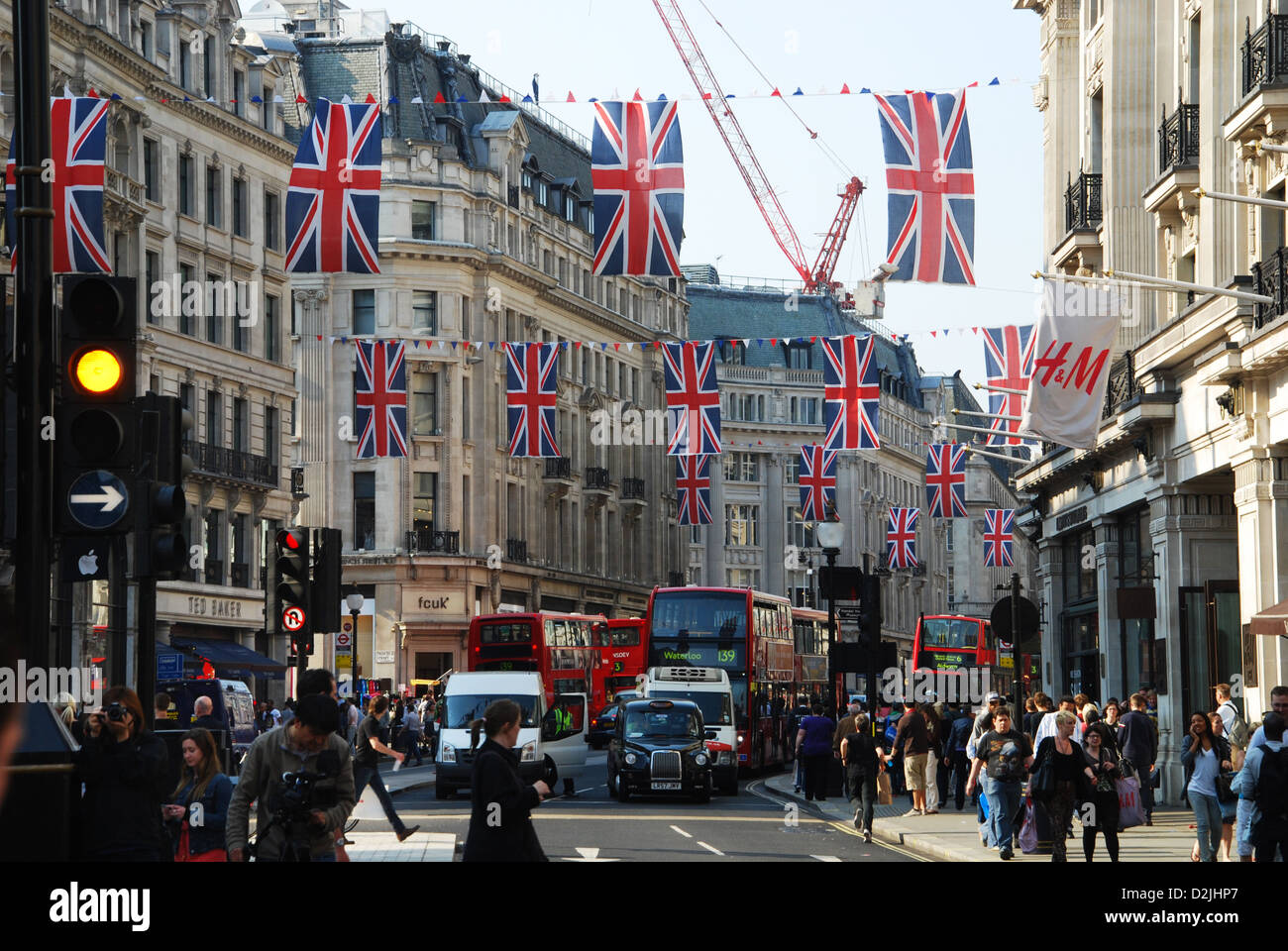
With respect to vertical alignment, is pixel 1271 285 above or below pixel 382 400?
below

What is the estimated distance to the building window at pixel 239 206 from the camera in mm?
57188

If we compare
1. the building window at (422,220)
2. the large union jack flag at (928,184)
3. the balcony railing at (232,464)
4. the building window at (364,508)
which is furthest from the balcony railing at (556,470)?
the large union jack flag at (928,184)

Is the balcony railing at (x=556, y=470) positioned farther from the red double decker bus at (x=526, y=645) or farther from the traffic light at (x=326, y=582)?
the traffic light at (x=326, y=582)

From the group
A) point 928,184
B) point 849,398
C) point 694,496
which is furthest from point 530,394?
point 928,184

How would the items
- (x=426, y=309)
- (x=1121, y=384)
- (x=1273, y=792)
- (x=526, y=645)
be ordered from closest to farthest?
(x=1273, y=792), (x=1121, y=384), (x=526, y=645), (x=426, y=309)

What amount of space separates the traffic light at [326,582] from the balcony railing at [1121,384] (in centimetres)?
1872

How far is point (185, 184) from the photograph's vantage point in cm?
5444

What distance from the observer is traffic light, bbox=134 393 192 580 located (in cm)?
1311

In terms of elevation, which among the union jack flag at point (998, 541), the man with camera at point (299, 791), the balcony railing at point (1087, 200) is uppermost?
the balcony railing at point (1087, 200)

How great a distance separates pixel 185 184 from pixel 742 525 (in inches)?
2794

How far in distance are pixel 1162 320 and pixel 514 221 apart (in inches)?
1875

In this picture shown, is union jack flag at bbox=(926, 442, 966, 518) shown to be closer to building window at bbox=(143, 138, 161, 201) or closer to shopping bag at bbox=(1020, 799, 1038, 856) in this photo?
building window at bbox=(143, 138, 161, 201)

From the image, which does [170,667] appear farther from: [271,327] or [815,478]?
[815,478]
